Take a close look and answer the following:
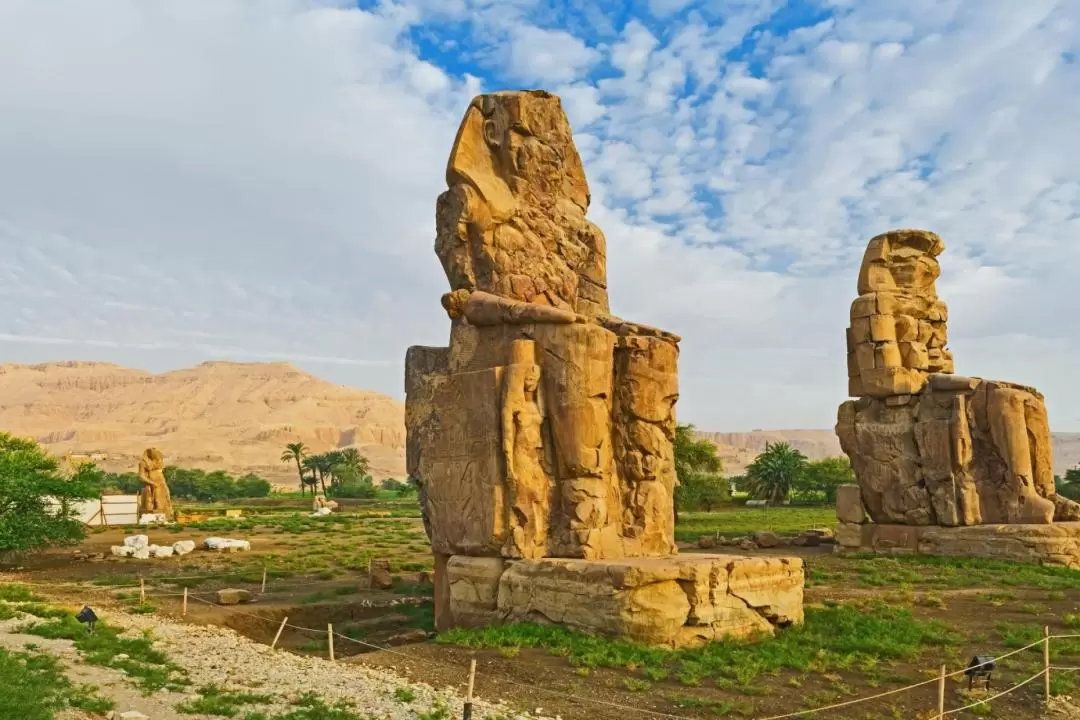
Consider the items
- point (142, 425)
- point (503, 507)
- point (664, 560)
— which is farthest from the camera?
point (142, 425)

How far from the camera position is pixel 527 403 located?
33.7 feet

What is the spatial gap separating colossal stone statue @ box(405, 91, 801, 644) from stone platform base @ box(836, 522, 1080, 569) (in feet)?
28.8

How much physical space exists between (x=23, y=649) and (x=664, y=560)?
21.7 ft

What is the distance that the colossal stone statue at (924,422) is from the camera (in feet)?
56.1

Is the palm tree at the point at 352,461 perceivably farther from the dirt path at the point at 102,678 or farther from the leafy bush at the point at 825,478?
the dirt path at the point at 102,678

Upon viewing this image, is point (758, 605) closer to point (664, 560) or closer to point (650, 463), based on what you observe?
point (664, 560)

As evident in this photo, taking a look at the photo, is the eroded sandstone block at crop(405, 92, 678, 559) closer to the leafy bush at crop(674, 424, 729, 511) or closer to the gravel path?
the gravel path

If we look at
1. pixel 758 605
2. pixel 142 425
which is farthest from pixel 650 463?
pixel 142 425

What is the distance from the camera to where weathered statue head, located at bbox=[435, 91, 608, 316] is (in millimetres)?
11117

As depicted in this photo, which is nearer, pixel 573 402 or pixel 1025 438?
Answer: pixel 573 402

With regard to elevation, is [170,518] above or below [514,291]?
below

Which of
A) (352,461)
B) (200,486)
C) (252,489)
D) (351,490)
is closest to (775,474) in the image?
(351,490)

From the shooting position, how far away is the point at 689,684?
754cm

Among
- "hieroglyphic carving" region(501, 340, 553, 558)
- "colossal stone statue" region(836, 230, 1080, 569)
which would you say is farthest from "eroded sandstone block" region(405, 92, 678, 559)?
"colossal stone statue" region(836, 230, 1080, 569)
